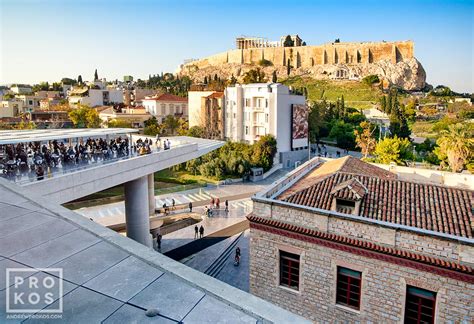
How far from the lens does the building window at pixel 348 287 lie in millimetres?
12781

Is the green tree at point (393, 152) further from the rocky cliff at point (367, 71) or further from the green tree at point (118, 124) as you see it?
the rocky cliff at point (367, 71)

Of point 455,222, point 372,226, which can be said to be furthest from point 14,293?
point 455,222

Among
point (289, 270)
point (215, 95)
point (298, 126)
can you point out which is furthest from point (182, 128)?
point (289, 270)

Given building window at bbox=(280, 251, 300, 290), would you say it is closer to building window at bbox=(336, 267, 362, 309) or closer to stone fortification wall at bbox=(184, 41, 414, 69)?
building window at bbox=(336, 267, 362, 309)

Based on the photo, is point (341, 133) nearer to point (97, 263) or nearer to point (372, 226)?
point (372, 226)

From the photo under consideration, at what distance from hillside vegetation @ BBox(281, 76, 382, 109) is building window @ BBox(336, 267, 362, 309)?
95.7m

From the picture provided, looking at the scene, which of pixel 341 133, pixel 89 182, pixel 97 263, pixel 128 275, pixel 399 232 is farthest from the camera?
pixel 341 133

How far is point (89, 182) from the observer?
1878 cm

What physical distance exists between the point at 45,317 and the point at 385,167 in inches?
952

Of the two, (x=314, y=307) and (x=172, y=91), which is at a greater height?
(x=172, y=91)

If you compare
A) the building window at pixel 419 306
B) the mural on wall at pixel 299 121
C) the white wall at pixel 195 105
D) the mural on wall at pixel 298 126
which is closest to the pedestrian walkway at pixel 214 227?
the building window at pixel 419 306

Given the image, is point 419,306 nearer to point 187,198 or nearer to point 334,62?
point 187,198

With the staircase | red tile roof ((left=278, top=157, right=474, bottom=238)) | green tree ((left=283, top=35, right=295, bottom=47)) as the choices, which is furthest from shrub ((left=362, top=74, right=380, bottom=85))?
red tile roof ((left=278, top=157, right=474, bottom=238))

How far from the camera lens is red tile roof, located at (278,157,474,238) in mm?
12344
